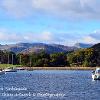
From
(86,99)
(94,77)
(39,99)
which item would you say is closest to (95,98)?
(86,99)

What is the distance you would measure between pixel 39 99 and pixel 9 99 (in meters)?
5.01

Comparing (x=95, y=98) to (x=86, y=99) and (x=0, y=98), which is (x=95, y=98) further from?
(x=0, y=98)

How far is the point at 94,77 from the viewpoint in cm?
15062

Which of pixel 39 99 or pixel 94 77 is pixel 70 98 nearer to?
pixel 39 99

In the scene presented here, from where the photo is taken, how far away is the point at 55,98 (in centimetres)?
7706

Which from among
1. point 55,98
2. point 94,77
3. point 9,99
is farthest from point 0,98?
point 94,77

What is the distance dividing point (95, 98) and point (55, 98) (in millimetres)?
7136

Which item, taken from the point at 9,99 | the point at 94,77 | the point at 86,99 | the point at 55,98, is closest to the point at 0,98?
the point at 9,99

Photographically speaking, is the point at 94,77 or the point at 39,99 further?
the point at 94,77

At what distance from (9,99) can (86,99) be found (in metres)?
13.1

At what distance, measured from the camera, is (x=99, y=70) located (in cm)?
15250

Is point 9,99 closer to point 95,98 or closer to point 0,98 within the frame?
point 0,98

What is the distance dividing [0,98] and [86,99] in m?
14.5

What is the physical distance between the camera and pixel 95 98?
78562 millimetres
